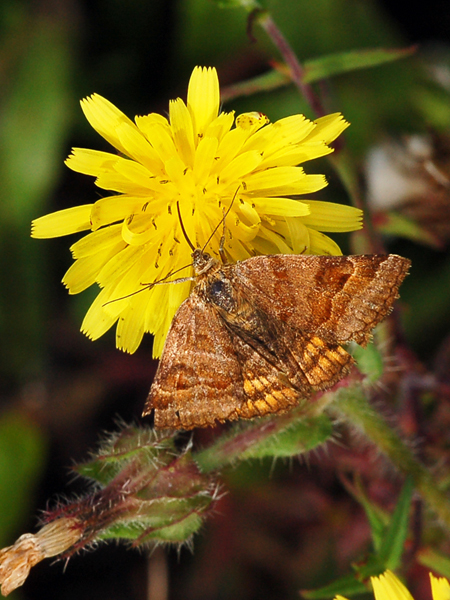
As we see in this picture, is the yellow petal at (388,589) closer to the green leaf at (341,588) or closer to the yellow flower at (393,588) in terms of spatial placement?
the yellow flower at (393,588)

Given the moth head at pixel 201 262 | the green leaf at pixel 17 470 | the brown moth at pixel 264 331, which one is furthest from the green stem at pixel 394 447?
the green leaf at pixel 17 470

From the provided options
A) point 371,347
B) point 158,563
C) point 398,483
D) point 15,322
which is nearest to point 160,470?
point 371,347

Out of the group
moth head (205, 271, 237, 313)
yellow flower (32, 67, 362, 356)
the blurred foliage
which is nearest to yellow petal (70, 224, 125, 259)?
yellow flower (32, 67, 362, 356)

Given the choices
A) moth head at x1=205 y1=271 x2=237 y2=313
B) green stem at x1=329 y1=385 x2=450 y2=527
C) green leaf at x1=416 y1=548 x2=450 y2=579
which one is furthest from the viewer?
green leaf at x1=416 y1=548 x2=450 y2=579

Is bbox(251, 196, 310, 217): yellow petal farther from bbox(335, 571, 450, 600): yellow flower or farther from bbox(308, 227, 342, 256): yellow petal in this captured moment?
bbox(335, 571, 450, 600): yellow flower

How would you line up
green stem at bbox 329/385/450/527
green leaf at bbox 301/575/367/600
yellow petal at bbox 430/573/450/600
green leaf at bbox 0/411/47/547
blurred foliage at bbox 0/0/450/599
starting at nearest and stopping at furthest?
1. yellow petal at bbox 430/573/450/600
2. green leaf at bbox 301/575/367/600
3. green stem at bbox 329/385/450/527
4. green leaf at bbox 0/411/47/547
5. blurred foliage at bbox 0/0/450/599

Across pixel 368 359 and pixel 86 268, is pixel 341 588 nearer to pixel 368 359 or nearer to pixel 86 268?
pixel 368 359

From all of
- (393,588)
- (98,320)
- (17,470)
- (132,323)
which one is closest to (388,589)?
(393,588)
